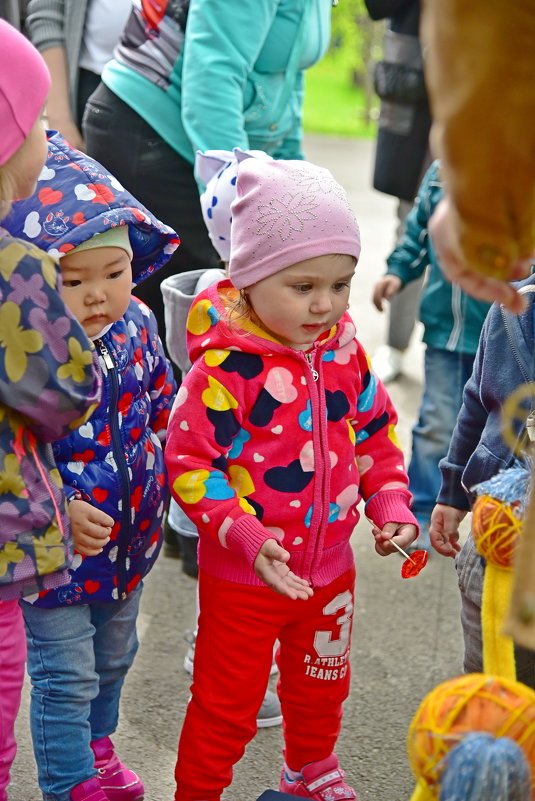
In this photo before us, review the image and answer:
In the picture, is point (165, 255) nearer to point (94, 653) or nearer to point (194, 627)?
point (94, 653)

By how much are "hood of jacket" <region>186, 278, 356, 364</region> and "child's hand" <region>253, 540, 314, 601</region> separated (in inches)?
15.3

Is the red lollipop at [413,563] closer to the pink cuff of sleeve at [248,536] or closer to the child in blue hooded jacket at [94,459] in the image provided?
the pink cuff of sleeve at [248,536]

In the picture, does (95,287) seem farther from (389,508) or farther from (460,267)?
(460,267)

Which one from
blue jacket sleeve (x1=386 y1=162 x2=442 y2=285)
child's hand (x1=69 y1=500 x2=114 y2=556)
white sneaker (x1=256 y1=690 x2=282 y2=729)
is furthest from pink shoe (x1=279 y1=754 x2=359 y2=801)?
blue jacket sleeve (x1=386 y1=162 x2=442 y2=285)

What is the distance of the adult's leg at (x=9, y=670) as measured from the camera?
82.4 inches

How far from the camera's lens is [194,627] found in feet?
10.5

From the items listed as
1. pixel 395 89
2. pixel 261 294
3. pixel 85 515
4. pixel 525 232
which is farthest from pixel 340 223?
pixel 395 89

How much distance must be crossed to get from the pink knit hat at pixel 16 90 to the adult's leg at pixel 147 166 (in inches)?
45.8

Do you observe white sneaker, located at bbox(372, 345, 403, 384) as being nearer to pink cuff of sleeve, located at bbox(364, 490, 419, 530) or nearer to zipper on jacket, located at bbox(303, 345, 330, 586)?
pink cuff of sleeve, located at bbox(364, 490, 419, 530)

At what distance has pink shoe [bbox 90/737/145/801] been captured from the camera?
247 cm


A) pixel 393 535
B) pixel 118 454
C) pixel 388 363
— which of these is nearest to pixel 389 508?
pixel 393 535

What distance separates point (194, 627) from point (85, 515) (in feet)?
3.88

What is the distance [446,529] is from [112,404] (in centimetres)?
76

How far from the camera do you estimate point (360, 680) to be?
3025mm
